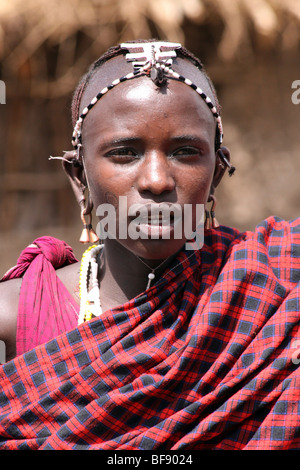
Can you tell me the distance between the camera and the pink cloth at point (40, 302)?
2.17 meters

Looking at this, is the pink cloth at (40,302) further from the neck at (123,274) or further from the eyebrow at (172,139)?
the eyebrow at (172,139)

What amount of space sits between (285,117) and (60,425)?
3.99 m

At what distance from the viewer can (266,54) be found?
520 centimetres

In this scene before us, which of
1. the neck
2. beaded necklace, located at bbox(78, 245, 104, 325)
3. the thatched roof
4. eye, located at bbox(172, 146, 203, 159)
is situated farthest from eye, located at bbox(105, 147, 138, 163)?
the thatched roof

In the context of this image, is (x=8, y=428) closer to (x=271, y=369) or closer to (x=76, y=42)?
(x=271, y=369)

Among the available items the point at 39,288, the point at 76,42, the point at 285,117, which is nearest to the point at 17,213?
the point at 76,42

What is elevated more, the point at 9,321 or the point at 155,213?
the point at 155,213

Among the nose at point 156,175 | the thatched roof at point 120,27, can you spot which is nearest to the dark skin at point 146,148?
the nose at point 156,175

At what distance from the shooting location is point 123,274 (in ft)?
7.54

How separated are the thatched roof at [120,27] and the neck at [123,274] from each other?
278 centimetres

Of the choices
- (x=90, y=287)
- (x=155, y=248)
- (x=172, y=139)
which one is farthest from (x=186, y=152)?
(x=90, y=287)

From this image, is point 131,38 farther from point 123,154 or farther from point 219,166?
point 123,154

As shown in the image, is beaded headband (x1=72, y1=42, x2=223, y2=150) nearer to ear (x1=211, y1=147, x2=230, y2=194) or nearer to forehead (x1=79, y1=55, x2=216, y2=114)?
forehead (x1=79, y1=55, x2=216, y2=114)

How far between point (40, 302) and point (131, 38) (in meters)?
3.12
